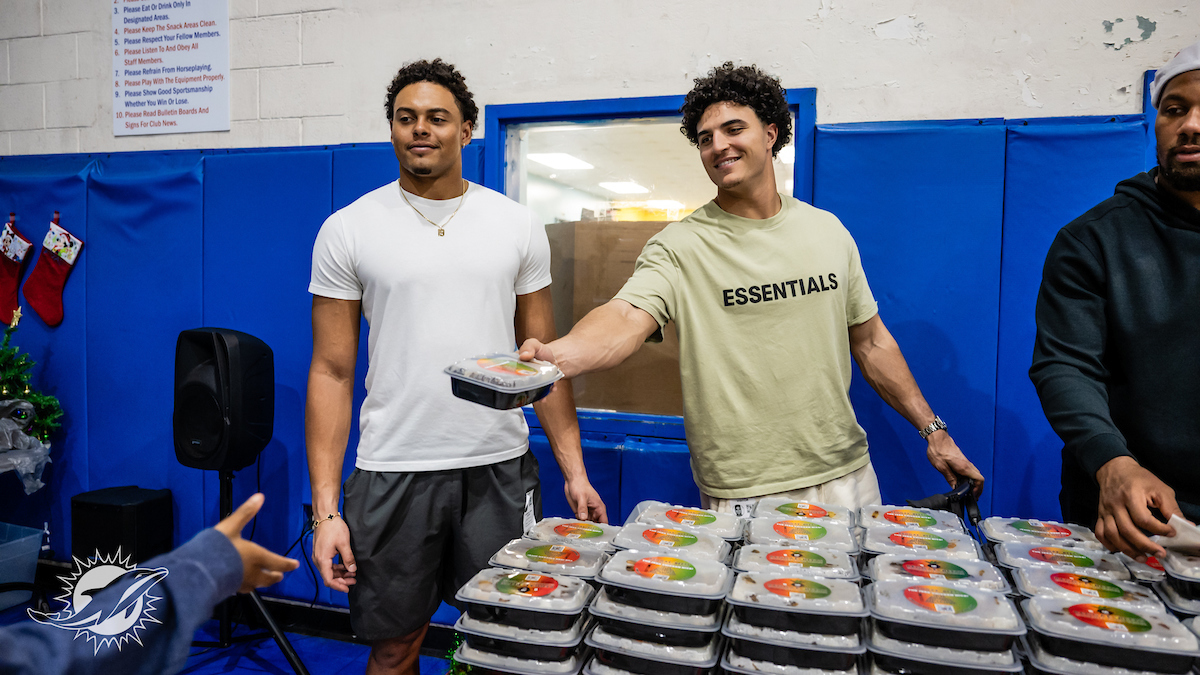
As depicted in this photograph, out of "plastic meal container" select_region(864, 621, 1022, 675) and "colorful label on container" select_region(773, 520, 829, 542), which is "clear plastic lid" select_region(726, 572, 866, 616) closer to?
"plastic meal container" select_region(864, 621, 1022, 675)

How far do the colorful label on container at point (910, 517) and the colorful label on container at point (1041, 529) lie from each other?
0.46 feet

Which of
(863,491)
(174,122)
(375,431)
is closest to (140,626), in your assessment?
(375,431)

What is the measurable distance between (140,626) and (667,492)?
1924mm

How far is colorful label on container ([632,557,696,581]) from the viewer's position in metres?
0.94

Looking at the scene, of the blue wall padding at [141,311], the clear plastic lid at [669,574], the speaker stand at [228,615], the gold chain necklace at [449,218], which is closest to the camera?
the clear plastic lid at [669,574]

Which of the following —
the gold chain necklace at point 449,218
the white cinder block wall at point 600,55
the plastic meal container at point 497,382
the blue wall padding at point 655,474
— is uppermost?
the white cinder block wall at point 600,55

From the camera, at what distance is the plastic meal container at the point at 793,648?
849 millimetres

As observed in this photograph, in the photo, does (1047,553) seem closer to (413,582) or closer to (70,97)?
(413,582)

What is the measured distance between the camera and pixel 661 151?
2717 millimetres

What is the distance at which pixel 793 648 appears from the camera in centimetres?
86

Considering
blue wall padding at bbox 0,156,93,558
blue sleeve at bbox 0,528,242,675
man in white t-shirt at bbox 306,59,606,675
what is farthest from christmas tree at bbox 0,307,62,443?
blue sleeve at bbox 0,528,242,675

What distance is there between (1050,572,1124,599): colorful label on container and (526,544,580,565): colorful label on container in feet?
2.29

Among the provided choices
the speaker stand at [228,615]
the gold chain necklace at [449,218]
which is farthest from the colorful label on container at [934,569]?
the speaker stand at [228,615]

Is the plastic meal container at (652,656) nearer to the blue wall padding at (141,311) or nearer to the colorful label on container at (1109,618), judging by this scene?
the colorful label on container at (1109,618)
